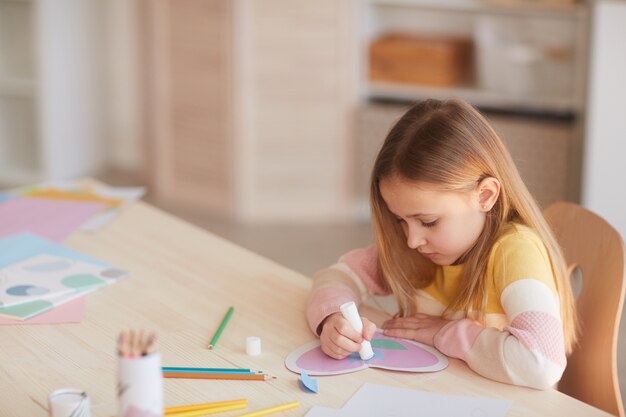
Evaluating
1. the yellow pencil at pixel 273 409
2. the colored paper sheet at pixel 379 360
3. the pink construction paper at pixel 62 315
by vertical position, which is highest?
the pink construction paper at pixel 62 315

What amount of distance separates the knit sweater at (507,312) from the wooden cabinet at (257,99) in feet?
6.97

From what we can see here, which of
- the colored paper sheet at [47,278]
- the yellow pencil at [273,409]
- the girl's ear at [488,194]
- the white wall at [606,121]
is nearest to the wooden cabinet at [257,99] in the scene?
the white wall at [606,121]

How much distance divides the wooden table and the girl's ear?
243 mm

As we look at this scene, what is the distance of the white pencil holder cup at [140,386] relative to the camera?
0.91 metres

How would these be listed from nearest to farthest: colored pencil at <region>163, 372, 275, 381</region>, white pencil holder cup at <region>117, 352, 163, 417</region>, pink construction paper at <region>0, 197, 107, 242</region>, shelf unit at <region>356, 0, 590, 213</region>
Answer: white pencil holder cup at <region>117, 352, 163, 417</region> < colored pencil at <region>163, 372, 275, 381</region> < pink construction paper at <region>0, 197, 107, 242</region> < shelf unit at <region>356, 0, 590, 213</region>

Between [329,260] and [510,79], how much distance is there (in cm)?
Result: 94

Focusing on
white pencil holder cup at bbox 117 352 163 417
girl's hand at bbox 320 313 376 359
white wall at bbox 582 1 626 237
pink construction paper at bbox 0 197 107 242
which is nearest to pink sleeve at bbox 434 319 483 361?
girl's hand at bbox 320 313 376 359

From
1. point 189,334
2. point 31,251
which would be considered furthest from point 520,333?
point 31,251

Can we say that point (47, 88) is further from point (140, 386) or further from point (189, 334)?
point (140, 386)

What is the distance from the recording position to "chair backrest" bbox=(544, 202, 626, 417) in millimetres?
1332

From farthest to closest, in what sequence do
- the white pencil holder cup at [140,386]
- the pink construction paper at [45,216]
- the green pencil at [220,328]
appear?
the pink construction paper at [45,216]
the green pencil at [220,328]
the white pencil holder cup at [140,386]

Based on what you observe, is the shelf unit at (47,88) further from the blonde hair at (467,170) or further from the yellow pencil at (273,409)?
the yellow pencil at (273,409)

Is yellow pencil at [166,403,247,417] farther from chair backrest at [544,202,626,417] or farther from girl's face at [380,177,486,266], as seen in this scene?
chair backrest at [544,202,626,417]

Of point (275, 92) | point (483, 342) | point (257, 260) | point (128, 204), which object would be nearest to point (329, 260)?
point (275, 92)
